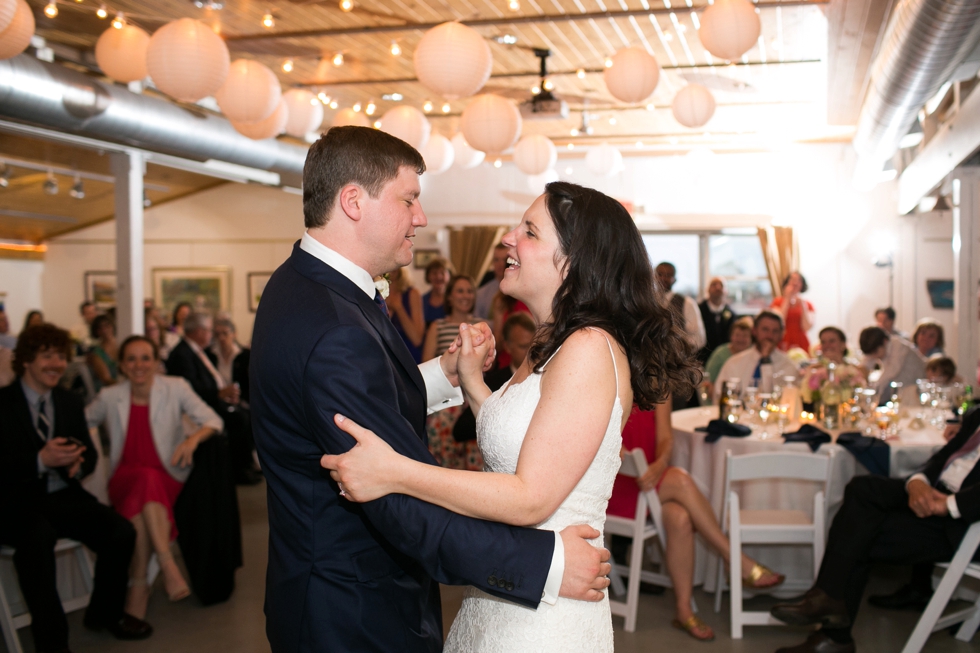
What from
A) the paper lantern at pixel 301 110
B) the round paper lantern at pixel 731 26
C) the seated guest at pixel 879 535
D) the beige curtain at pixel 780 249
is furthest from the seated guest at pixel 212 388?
the beige curtain at pixel 780 249

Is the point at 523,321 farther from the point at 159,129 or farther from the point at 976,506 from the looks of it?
the point at 159,129

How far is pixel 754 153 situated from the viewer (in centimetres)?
1206

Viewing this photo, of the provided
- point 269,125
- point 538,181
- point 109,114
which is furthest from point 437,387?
point 538,181

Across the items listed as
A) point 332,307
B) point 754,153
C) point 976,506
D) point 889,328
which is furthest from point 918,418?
point 754,153

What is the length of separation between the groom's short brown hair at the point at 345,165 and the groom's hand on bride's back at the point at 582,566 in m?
0.77

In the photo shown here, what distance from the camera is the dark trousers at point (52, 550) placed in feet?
11.2

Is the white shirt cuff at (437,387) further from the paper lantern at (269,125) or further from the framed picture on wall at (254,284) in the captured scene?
the framed picture on wall at (254,284)

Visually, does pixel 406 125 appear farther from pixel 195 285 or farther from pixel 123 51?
pixel 195 285

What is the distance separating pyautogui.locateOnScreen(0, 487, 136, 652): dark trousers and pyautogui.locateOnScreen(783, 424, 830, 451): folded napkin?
→ 3.24 meters

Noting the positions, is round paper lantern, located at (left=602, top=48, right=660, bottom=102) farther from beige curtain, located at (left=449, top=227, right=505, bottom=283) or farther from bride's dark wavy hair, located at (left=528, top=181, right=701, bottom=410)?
beige curtain, located at (left=449, top=227, right=505, bottom=283)

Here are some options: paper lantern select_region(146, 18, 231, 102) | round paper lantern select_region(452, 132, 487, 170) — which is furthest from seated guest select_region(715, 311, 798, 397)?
paper lantern select_region(146, 18, 231, 102)

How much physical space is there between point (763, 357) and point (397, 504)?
15.6 feet

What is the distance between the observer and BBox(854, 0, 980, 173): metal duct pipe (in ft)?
13.0

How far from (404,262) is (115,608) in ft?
9.71
